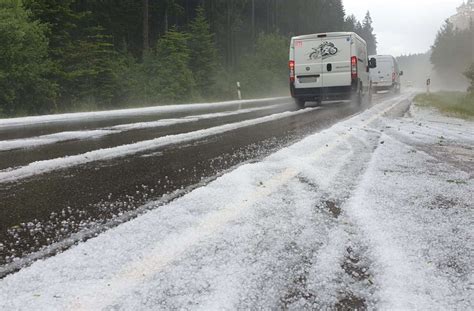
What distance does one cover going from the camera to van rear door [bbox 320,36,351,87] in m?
13.4

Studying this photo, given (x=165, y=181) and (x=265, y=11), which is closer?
(x=165, y=181)

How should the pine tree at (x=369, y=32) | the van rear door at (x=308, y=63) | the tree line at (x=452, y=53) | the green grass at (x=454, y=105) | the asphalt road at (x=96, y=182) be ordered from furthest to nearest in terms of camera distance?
1. the pine tree at (x=369, y=32)
2. the tree line at (x=452, y=53)
3. the van rear door at (x=308, y=63)
4. the green grass at (x=454, y=105)
5. the asphalt road at (x=96, y=182)

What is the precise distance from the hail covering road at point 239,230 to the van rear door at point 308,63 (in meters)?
9.32

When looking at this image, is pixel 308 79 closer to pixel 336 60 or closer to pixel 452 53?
pixel 336 60

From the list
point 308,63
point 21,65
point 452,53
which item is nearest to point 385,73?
point 308,63

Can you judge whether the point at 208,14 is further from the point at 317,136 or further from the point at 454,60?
the point at 454,60

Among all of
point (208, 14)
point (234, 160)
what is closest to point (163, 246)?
point (234, 160)

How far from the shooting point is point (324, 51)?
13.6 m

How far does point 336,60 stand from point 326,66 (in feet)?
1.27

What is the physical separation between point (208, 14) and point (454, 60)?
6969 cm

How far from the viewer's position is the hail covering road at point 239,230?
1575 mm

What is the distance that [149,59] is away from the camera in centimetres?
2280

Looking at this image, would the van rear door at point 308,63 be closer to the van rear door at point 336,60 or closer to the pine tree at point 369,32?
the van rear door at point 336,60

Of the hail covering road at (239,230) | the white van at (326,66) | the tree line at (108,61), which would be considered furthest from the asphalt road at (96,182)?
the tree line at (108,61)
